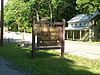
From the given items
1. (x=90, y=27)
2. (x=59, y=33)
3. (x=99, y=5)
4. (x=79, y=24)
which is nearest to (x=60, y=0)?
(x=79, y=24)

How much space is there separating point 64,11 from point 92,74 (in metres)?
71.8

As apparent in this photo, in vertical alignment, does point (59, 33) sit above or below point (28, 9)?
below

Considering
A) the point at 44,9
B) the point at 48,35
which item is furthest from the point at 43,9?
the point at 48,35

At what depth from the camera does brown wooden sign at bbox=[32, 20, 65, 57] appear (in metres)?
17.5

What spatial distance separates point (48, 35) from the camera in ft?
58.9

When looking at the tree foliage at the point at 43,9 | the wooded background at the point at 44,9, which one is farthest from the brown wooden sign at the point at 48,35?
the tree foliage at the point at 43,9

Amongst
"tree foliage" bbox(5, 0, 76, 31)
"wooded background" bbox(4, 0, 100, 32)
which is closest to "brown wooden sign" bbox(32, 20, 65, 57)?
Answer: "wooded background" bbox(4, 0, 100, 32)

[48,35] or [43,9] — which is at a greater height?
[43,9]

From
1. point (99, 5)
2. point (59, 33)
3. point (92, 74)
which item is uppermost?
point (99, 5)

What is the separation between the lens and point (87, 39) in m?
62.5

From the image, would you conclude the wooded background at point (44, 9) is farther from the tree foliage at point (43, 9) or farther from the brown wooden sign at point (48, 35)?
the brown wooden sign at point (48, 35)

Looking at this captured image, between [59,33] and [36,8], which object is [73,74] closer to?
[59,33]

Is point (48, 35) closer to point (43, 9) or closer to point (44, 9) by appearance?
point (44, 9)

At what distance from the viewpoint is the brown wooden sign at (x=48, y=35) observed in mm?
17547
